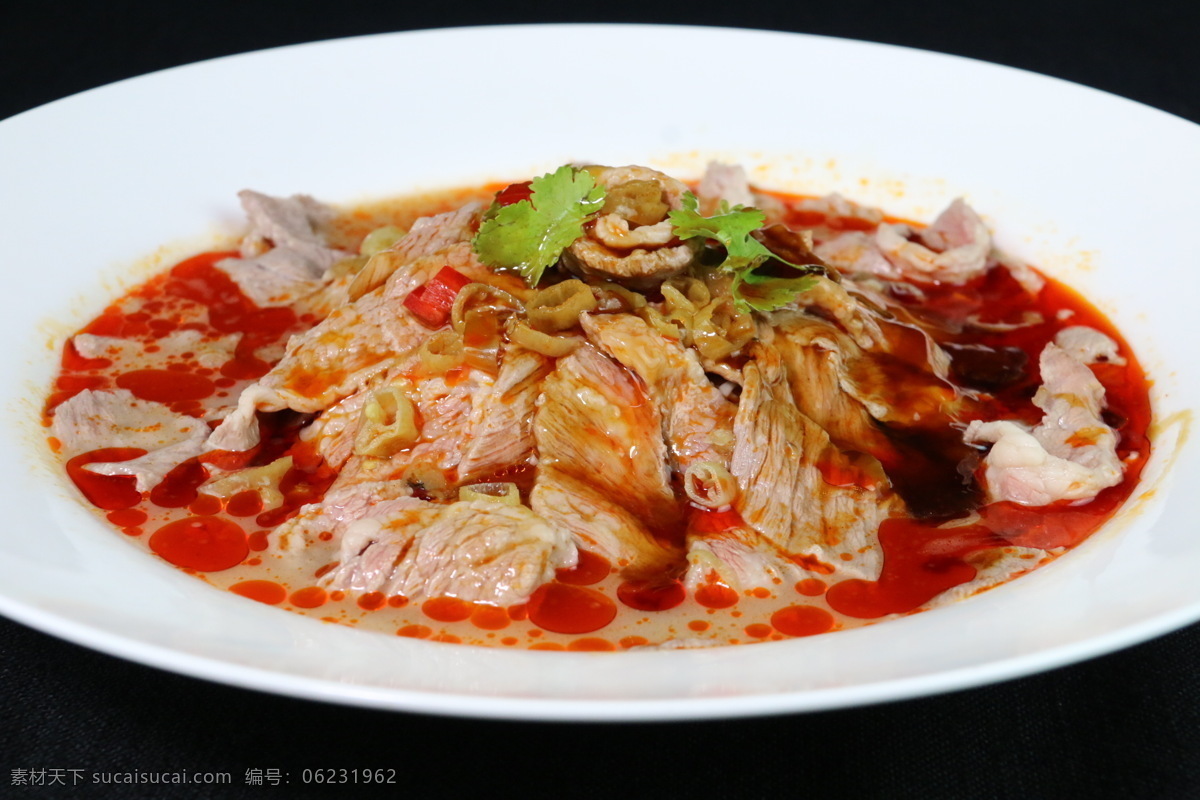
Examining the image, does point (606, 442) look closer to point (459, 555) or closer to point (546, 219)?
point (459, 555)

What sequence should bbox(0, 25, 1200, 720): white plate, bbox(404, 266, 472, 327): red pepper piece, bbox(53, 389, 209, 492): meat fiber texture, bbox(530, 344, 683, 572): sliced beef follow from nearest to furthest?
bbox(0, 25, 1200, 720): white plate
bbox(530, 344, 683, 572): sliced beef
bbox(53, 389, 209, 492): meat fiber texture
bbox(404, 266, 472, 327): red pepper piece

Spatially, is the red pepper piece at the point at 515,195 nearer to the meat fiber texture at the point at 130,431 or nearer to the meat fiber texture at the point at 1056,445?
the meat fiber texture at the point at 130,431

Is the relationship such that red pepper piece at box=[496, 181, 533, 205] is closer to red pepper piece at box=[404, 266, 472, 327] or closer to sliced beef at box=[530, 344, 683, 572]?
red pepper piece at box=[404, 266, 472, 327]

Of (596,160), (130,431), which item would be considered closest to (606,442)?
(130,431)

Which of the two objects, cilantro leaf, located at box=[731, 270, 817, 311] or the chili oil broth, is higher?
cilantro leaf, located at box=[731, 270, 817, 311]

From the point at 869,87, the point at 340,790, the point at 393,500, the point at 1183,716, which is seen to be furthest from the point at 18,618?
the point at 869,87

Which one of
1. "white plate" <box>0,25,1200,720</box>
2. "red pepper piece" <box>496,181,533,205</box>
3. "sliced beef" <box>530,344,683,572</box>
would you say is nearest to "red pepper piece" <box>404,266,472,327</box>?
"red pepper piece" <box>496,181,533,205</box>

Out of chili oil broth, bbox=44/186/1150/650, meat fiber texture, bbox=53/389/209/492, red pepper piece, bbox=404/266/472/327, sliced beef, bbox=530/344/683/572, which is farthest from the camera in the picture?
red pepper piece, bbox=404/266/472/327
